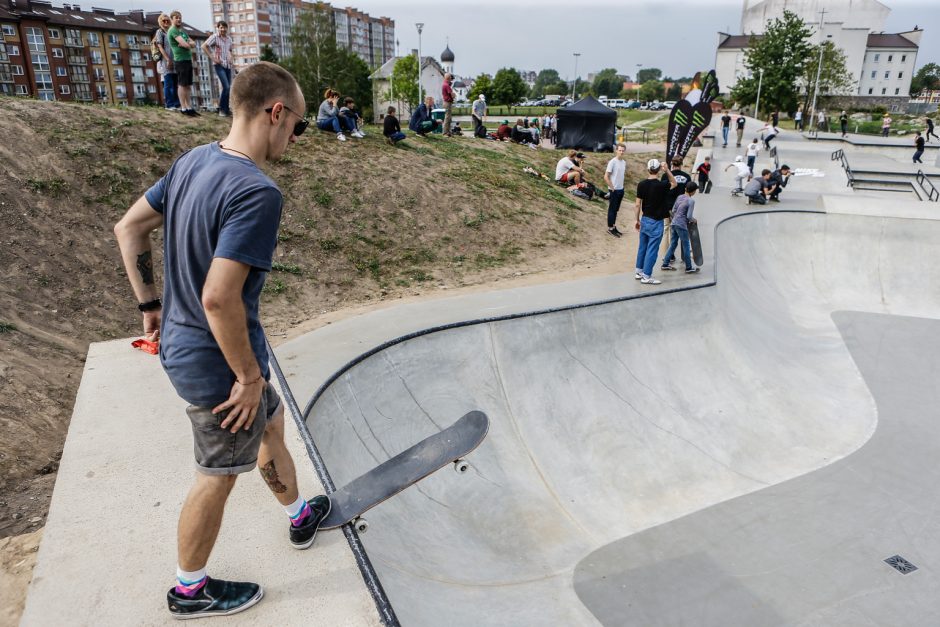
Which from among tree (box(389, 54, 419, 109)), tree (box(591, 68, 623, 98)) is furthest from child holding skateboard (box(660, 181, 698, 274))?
tree (box(591, 68, 623, 98))

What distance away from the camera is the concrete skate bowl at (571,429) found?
421 cm

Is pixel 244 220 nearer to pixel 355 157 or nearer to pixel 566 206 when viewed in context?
pixel 355 157

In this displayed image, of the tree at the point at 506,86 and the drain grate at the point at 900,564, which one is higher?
the tree at the point at 506,86

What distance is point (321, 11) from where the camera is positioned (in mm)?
59625

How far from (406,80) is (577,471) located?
73798 mm

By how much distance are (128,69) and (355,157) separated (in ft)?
270

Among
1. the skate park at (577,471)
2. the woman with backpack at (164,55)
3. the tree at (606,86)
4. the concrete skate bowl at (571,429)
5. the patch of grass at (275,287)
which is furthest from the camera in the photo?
the tree at (606,86)

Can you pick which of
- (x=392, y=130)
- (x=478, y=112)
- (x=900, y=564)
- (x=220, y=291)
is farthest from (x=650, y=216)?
(x=478, y=112)

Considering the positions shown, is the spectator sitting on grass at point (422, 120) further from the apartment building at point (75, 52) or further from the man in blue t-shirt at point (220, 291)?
the apartment building at point (75, 52)

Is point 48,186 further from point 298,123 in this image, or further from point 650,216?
point 650,216

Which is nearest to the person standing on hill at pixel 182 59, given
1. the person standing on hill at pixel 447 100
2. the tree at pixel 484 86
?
the person standing on hill at pixel 447 100

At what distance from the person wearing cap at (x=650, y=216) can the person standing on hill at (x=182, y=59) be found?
9633 millimetres

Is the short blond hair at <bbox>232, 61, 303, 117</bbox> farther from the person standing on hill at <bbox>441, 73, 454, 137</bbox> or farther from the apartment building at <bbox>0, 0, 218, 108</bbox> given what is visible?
the apartment building at <bbox>0, 0, 218, 108</bbox>

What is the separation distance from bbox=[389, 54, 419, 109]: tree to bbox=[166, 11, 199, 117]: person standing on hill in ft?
204
